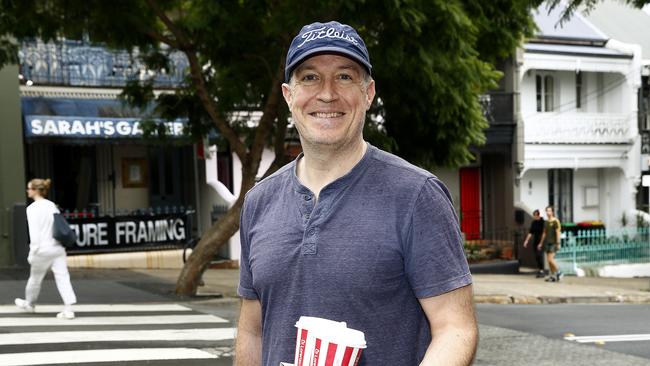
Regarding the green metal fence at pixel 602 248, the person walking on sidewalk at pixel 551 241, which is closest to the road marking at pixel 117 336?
the person walking on sidewalk at pixel 551 241

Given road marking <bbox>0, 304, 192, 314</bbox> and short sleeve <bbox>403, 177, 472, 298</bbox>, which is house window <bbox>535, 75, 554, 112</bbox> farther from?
short sleeve <bbox>403, 177, 472, 298</bbox>

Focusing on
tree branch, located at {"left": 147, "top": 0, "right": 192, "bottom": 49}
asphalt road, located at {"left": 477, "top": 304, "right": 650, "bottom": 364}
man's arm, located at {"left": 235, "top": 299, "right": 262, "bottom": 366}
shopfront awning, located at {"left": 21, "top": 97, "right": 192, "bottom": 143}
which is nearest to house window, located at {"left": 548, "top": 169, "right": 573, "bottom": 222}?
asphalt road, located at {"left": 477, "top": 304, "right": 650, "bottom": 364}

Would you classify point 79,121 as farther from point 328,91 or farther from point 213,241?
point 328,91

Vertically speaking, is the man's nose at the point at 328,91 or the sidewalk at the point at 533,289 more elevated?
the man's nose at the point at 328,91

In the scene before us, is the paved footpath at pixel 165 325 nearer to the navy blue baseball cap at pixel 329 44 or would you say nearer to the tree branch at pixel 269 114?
the tree branch at pixel 269 114

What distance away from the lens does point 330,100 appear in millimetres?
2699

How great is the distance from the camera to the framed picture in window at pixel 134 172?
20609 mm

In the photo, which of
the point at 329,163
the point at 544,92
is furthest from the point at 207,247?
the point at 544,92

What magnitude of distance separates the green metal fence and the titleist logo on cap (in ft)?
69.7

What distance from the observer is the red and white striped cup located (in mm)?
2324

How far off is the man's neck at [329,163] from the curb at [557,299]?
13353 millimetres

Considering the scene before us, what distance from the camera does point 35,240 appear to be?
10.7 m

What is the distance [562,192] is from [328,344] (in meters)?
26.7

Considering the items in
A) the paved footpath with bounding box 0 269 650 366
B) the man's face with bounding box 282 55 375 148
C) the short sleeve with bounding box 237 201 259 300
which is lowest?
the paved footpath with bounding box 0 269 650 366
